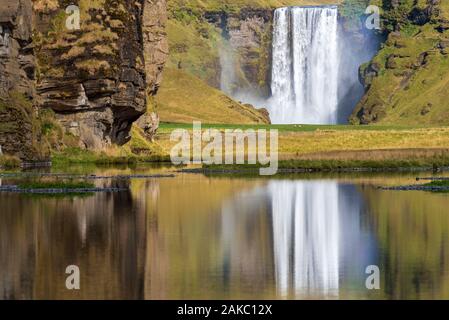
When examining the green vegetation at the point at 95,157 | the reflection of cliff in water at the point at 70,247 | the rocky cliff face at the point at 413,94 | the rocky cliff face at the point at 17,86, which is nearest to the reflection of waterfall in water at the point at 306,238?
the reflection of cliff in water at the point at 70,247

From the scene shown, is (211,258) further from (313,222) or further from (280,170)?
(280,170)

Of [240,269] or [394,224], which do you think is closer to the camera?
[240,269]

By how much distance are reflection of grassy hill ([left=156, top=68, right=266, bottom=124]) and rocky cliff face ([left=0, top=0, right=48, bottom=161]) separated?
296 ft

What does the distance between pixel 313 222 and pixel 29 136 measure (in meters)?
37.0

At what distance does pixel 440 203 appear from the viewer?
4659 centimetres

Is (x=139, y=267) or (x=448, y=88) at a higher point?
(x=448, y=88)

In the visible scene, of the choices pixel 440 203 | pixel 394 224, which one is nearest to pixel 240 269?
pixel 394 224

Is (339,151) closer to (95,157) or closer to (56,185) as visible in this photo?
(95,157)

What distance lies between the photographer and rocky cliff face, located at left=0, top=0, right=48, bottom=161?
71688 millimetres

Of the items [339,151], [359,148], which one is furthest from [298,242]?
[359,148]

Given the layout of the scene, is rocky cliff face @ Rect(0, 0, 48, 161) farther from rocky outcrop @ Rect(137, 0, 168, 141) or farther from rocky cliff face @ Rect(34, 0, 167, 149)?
rocky outcrop @ Rect(137, 0, 168, 141)

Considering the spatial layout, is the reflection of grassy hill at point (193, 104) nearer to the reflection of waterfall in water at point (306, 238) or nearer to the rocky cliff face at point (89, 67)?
the rocky cliff face at point (89, 67)

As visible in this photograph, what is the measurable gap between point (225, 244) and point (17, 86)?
147 feet
